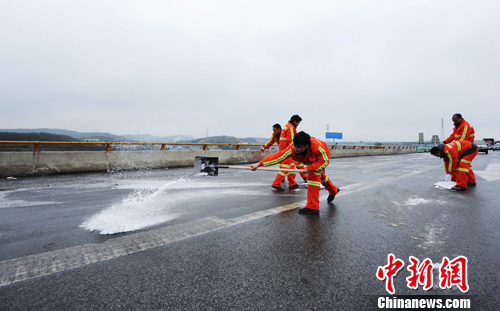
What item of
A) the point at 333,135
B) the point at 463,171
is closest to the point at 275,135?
the point at 463,171

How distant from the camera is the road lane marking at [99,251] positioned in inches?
85.8

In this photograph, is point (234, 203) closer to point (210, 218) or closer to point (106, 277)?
point (210, 218)

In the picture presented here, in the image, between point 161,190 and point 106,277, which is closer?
point 106,277

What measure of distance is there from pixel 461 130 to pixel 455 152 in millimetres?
1539

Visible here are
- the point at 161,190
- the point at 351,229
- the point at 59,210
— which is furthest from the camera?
the point at 161,190

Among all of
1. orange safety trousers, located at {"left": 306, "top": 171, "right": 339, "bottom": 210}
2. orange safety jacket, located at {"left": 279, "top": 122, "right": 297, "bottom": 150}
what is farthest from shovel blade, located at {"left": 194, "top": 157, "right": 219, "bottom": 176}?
orange safety jacket, located at {"left": 279, "top": 122, "right": 297, "bottom": 150}

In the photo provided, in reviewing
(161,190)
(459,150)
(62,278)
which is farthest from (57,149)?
(459,150)

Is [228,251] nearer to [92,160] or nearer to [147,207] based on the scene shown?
[147,207]

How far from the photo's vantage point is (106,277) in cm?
209

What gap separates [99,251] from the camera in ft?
8.48

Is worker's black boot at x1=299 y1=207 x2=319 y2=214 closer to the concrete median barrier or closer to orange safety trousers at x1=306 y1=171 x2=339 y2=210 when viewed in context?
orange safety trousers at x1=306 y1=171 x2=339 y2=210

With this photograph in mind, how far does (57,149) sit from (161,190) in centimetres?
618

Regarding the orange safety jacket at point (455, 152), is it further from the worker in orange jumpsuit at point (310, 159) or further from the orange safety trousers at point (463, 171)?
the worker in orange jumpsuit at point (310, 159)

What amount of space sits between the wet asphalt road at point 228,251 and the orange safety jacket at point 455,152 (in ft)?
6.41
